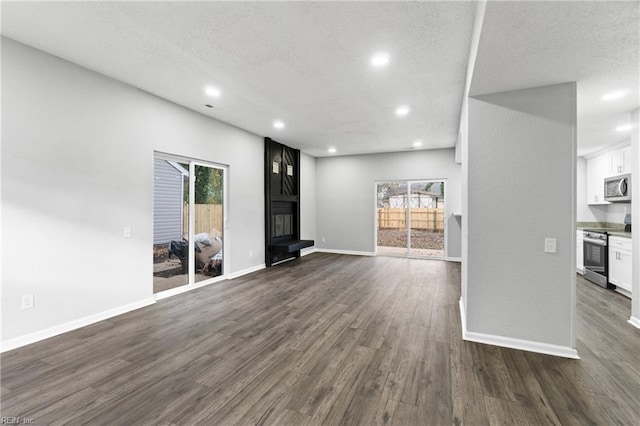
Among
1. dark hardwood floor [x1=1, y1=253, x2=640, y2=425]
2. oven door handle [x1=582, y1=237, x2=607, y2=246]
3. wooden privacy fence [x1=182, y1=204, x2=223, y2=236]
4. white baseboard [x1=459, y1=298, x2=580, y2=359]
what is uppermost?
wooden privacy fence [x1=182, y1=204, x2=223, y2=236]

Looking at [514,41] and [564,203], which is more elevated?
[514,41]

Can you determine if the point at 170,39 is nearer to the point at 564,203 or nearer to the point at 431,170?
the point at 564,203

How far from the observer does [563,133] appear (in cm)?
252

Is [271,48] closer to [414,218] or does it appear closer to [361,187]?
[361,187]

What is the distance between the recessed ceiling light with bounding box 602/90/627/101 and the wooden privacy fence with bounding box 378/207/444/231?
4441 millimetres

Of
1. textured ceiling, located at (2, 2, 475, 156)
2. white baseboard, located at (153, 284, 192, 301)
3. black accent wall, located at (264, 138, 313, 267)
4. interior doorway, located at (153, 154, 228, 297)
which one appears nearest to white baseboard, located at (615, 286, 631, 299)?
textured ceiling, located at (2, 2, 475, 156)

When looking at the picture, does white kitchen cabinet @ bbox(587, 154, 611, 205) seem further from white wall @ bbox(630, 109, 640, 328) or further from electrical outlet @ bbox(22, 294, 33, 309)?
electrical outlet @ bbox(22, 294, 33, 309)

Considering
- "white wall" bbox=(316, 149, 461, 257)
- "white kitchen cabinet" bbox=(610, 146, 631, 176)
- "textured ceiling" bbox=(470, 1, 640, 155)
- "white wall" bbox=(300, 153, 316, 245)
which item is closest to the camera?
"textured ceiling" bbox=(470, 1, 640, 155)

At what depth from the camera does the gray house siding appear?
4.01 metres

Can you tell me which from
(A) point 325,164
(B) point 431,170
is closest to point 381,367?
(B) point 431,170

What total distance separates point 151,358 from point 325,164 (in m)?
6.77

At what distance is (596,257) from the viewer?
4816mm

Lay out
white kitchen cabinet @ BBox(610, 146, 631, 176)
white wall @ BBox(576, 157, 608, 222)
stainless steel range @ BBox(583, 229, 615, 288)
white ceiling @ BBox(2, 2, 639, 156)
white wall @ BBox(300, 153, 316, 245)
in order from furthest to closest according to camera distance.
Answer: white wall @ BBox(300, 153, 316, 245) → white wall @ BBox(576, 157, 608, 222) → white kitchen cabinet @ BBox(610, 146, 631, 176) → stainless steel range @ BBox(583, 229, 615, 288) → white ceiling @ BBox(2, 2, 639, 156)

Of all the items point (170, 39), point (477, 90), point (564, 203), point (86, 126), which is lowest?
point (564, 203)
